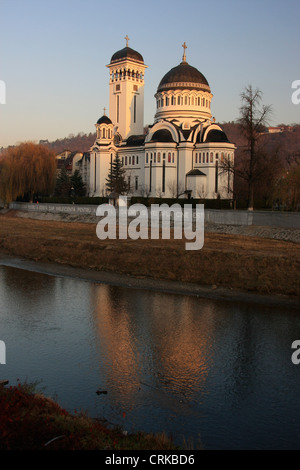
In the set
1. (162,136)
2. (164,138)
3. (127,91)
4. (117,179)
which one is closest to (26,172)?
(117,179)

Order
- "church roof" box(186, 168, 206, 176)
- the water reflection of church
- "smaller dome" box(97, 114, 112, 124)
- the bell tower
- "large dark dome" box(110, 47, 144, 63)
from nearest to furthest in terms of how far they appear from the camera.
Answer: the water reflection of church
"church roof" box(186, 168, 206, 176)
"smaller dome" box(97, 114, 112, 124)
"large dark dome" box(110, 47, 144, 63)
the bell tower

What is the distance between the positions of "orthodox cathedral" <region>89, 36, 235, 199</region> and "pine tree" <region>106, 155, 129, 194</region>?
1508mm

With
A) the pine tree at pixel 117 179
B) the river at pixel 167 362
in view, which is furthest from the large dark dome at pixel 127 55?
the river at pixel 167 362

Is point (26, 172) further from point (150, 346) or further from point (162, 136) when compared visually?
point (150, 346)

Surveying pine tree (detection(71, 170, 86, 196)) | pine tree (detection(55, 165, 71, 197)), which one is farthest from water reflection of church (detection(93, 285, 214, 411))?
pine tree (detection(55, 165, 71, 197))

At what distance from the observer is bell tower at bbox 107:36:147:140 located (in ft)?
192

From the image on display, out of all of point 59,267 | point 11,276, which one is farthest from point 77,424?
point 59,267

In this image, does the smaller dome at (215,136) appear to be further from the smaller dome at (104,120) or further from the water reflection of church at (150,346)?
the water reflection of church at (150,346)

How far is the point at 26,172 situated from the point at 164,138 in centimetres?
1556

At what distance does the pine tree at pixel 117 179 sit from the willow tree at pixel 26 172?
21.5ft

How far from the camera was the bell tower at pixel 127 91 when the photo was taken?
58.4 meters

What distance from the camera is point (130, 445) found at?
20.6 ft

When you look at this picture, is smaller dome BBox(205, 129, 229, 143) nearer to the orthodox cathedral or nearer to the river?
the orthodox cathedral

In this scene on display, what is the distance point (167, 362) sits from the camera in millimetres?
10492
